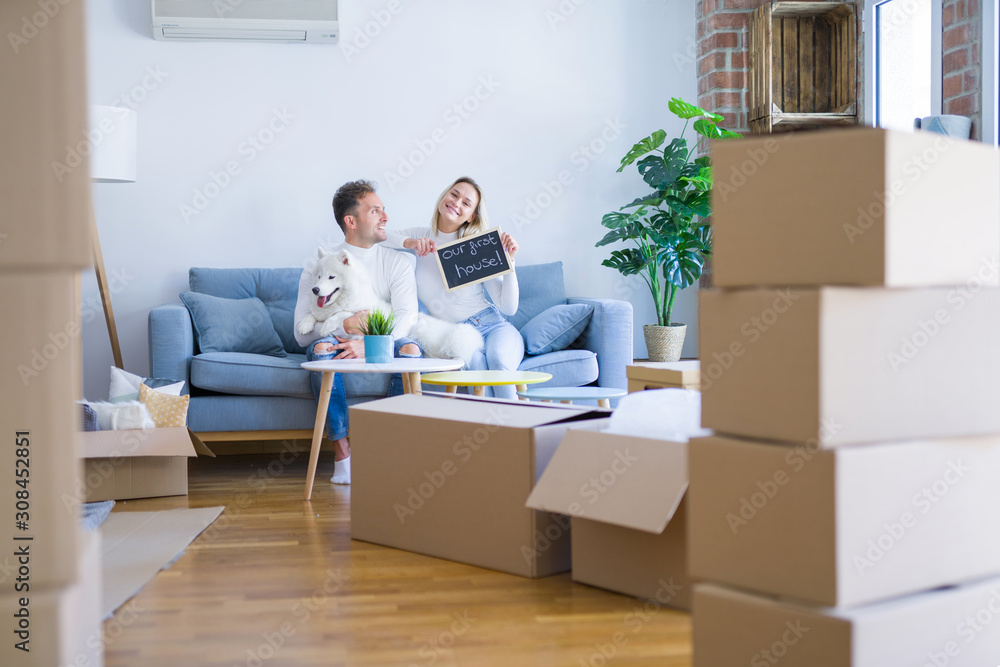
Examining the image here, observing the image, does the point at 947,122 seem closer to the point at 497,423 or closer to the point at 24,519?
the point at 497,423

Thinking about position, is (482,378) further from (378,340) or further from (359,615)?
(359,615)

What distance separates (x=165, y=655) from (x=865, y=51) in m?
3.54

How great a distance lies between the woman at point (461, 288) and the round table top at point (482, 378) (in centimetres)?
54

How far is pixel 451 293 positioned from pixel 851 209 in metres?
2.46

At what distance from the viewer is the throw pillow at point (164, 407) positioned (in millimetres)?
2764

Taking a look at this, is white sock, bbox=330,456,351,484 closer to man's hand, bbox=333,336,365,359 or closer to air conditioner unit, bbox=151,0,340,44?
man's hand, bbox=333,336,365,359

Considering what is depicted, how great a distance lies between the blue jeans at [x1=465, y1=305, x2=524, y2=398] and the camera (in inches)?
125

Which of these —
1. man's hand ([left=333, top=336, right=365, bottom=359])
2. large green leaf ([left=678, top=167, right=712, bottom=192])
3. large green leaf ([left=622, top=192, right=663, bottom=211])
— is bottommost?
man's hand ([left=333, top=336, right=365, bottom=359])

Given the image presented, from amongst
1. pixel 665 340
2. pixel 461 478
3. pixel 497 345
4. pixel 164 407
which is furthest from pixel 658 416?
pixel 665 340

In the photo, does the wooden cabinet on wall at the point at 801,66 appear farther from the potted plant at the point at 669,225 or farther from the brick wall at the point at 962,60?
the brick wall at the point at 962,60

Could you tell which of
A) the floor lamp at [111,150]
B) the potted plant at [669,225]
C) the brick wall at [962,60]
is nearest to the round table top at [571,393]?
the potted plant at [669,225]

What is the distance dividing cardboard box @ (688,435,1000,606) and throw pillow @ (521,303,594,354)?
2177mm

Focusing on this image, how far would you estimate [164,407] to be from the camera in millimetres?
2773

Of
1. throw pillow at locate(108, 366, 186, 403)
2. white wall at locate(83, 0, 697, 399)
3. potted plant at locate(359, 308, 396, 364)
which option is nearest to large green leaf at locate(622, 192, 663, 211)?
white wall at locate(83, 0, 697, 399)
